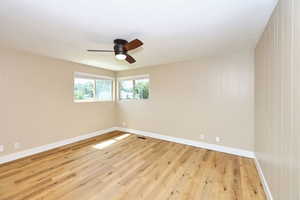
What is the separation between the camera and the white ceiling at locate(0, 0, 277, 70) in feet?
4.82

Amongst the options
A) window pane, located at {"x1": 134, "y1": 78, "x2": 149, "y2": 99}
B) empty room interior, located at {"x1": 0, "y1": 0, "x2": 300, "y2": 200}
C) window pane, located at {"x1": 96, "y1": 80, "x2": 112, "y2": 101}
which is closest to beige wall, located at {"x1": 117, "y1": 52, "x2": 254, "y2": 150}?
empty room interior, located at {"x1": 0, "y1": 0, "x2": 300, "y2": 200}

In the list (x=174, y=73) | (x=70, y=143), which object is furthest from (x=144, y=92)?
(x=70, y=143)

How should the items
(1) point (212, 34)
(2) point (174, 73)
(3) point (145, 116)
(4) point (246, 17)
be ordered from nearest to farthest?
(4) point (246, 17) → (1) point (212, 34) → (2) point (174, 73) → (3) point (145, 116)

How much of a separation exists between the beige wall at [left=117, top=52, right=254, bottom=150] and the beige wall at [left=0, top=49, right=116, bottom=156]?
195 centimetres

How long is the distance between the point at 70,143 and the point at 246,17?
14.9ft

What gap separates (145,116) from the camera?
4461 millimetres

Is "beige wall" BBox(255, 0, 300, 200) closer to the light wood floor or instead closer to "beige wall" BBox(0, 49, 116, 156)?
the light wood floor

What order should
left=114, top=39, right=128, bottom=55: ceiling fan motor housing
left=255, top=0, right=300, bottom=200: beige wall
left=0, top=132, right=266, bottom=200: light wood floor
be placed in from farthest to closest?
left=114, top=39, right=128, bottom=55: ceiling fan motor housing, left=0, top=132, right=266, bottom=200: light wood floor, left=255, top=0, right=300, bottom=200: beige wall

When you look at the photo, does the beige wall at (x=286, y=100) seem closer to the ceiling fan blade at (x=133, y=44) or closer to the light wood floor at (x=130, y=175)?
the light wood floor at (x=130, y=175)

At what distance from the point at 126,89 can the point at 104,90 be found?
79 centimetres

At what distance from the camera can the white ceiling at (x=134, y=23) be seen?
1.47 m

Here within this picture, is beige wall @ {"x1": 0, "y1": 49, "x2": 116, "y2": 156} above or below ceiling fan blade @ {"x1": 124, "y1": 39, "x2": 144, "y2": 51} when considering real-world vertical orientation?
below

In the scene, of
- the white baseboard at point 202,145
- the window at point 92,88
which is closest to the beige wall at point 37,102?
the window at point 92,88

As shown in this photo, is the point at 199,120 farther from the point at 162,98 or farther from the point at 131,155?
the point at 131,155
